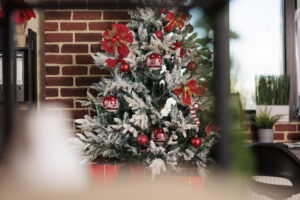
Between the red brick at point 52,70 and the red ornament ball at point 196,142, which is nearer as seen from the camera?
the red ornament ball at point 196,142

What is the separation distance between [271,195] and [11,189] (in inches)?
63.7

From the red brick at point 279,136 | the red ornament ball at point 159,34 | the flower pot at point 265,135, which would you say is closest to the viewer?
the red ornament ball at point 159,34

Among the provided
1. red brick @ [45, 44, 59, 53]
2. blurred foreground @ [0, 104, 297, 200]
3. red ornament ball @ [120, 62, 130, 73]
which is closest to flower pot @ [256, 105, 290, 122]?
red ornament ball @ [120, 62, 130, 73]

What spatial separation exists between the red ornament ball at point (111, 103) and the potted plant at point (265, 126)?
1.03m

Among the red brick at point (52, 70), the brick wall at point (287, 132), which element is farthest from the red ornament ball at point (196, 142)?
the red brick at point (52, 70)

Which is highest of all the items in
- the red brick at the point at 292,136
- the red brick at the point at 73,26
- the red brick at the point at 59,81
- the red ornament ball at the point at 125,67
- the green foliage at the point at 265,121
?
the red brick at the point at 73,26

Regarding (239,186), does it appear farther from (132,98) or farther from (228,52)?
(132,98)

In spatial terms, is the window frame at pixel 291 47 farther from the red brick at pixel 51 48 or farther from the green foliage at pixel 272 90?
the red brick at pixel 51 48

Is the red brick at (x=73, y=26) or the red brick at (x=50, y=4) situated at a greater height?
the red brick at (x=73, y=26)

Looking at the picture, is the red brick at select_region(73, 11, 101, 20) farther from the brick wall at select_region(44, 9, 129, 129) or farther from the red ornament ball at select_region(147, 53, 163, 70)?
the red ornament ball at select_region(147, 53, 163, 70)

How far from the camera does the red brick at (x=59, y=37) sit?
2775mm

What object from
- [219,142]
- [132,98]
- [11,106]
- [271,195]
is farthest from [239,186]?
[132,98]

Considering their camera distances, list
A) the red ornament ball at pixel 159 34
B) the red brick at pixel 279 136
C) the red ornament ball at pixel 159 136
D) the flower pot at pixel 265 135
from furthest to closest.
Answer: the red brick at pixel 279 136
the flower pot at pixel 265 135
the red ornament ball at pixel 159 34
the red ornament ball at pixel 159 136

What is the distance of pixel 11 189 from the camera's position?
0.46 metres
